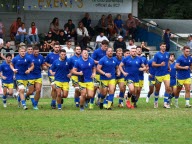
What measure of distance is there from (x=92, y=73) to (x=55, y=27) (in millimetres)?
15389

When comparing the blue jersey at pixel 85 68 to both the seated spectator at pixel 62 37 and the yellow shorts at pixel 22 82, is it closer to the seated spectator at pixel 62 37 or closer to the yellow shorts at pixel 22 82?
the yellow shorts at pixel 22 82

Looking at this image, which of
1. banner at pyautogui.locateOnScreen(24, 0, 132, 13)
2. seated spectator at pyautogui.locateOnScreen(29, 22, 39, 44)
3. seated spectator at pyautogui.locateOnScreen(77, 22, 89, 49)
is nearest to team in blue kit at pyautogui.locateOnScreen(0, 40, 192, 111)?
seated spectator at pyautogui.locateOnScreen(29, 22, 39, 44)

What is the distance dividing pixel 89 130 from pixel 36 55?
325 inches

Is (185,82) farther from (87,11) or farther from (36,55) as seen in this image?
(87,11)

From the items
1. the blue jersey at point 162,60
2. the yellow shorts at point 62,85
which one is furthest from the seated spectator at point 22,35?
the yellow shorts at point 62,85

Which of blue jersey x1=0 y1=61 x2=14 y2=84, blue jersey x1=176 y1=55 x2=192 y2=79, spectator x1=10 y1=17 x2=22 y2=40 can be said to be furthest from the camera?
spectator x1=10 y1=17 x2=22 y2=40

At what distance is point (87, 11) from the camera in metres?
44.5

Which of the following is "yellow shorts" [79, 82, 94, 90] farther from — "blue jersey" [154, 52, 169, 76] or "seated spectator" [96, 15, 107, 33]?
"seated spectator" [96, 15, 107, 33]

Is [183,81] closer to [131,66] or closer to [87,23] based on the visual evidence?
[131,66]

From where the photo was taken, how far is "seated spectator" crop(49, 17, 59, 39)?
3966cm

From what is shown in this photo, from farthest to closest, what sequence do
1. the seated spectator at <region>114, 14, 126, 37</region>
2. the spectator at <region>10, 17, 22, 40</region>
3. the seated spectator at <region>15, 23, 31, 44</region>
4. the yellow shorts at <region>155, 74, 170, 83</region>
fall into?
the seated spectator at <region>114, 14, 126, 37</region> → the spectator at <region>10, 17, 22, 40</region> → the seated spectator at <region>15, 23, 31, 44</region> → the yellow shorts at <region>155, 74, 170, 83</region>

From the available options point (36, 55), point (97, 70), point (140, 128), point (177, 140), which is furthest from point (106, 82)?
point (177, 140)

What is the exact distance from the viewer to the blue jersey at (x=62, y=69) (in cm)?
2600

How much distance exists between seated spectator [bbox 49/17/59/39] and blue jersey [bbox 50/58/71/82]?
534 inches
